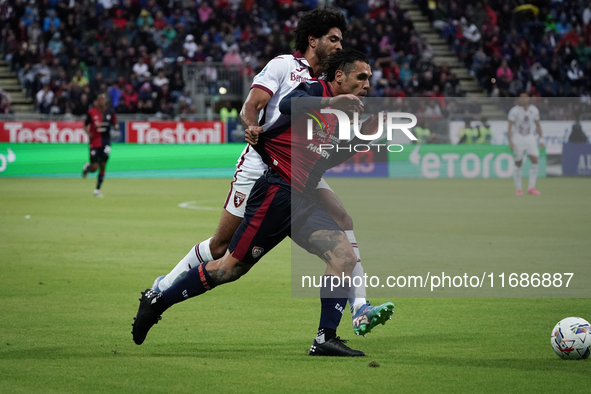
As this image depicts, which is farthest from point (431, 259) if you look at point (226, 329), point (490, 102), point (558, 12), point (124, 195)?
point (558, 12)

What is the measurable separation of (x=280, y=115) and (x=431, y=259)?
4.93m

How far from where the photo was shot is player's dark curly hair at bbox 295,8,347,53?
231 inches

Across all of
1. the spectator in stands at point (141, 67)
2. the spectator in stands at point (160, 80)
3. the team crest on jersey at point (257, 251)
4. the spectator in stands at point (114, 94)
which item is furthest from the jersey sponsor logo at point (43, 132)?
the team crest on jersey at point (257, 251)

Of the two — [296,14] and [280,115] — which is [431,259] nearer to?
[280,115]

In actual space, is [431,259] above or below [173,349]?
below

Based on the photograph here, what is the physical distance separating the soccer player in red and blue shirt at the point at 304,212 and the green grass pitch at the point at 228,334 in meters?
0.39

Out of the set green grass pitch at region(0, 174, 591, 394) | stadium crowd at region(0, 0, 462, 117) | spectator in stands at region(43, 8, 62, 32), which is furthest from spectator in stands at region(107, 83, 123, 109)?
green grass pitch at region(0, 174, 591, 394)

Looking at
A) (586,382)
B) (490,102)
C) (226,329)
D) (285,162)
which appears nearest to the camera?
(586,382)

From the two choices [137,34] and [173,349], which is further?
[137,34]

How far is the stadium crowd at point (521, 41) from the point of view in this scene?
30.2 metres

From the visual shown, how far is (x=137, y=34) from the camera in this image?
99.6ft

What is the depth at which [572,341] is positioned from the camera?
5.23 metres

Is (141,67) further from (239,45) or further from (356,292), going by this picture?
(356,292)

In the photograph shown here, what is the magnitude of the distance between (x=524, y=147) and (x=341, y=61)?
1495 centimetres
